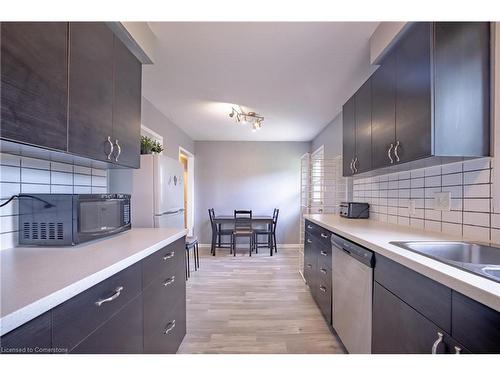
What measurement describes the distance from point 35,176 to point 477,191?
2.43 metres

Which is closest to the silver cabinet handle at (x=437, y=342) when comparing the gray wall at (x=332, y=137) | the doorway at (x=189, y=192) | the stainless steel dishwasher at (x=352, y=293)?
the stainless steel dishwasher at (x=352, y=293)

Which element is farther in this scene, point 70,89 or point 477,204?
point 477,204

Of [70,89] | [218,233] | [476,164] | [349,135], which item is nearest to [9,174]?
[70,89]

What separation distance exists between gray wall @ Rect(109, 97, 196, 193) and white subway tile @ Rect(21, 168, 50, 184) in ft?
2.16

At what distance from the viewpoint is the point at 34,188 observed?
121 centimetres

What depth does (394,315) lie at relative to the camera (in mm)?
1029

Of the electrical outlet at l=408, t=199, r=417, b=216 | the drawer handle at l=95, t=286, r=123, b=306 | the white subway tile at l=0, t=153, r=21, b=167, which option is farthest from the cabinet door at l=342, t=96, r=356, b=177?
the white subway tile at l=0, t=153, r=21, b=167

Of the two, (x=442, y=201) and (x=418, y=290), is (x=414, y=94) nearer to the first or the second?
(x=442, y=201)

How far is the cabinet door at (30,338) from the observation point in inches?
19.7

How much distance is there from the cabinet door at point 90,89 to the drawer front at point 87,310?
2.15 ft

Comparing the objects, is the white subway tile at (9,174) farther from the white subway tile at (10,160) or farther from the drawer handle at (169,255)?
the drawer handle at (169,255)

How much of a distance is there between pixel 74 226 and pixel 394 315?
1580mm
